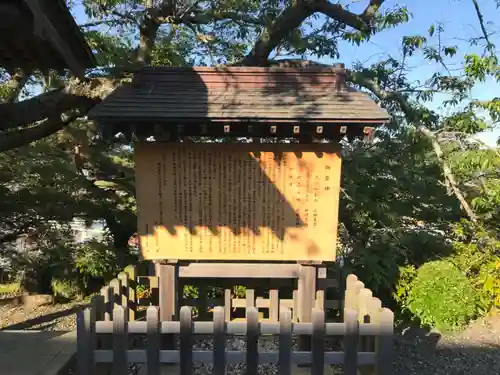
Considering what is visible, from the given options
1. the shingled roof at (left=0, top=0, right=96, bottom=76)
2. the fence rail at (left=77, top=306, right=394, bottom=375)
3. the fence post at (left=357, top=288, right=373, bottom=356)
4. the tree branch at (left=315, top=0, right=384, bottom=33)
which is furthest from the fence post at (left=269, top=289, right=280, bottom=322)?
the tree branch at (left=315, top=0, right=384, bottom=33)

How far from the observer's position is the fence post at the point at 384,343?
3.25 metres

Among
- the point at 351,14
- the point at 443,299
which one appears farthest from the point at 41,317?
the point at 351,14

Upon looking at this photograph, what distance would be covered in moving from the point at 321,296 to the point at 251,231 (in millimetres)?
1206

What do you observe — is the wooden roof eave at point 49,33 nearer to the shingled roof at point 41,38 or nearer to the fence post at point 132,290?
the shingled roof at point 41,38

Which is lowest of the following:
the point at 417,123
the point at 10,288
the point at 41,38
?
the point at 10,288

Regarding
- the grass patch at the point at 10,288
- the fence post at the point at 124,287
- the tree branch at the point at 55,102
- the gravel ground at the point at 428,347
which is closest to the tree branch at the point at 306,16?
the tree branch at the point at 55,102

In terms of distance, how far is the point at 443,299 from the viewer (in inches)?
228

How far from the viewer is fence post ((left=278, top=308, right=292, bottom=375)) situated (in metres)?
3.19

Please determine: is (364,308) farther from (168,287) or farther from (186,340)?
(168,287)

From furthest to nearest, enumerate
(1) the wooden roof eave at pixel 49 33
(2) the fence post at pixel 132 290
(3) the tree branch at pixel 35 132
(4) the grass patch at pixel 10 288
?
(4) the grass patch at pixel 10 288, (2) the fence post at pixel 132 290, (3) the tree branch at pixel 35 132, (1) the wooden roof eave at pixel 49 33

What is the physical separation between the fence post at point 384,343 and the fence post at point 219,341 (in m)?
1.35

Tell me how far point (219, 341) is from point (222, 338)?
4 cm

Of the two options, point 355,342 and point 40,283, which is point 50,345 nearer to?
point 355,342

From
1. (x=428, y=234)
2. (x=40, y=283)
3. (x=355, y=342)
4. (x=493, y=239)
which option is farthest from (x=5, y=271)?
(x=493, y=239)
